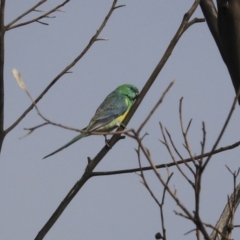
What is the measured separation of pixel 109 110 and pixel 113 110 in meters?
0.05

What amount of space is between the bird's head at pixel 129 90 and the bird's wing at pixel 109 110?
129mm

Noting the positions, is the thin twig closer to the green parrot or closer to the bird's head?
the green parrot

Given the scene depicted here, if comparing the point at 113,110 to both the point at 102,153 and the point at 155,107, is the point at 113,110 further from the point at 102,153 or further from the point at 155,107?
the point at 155,107

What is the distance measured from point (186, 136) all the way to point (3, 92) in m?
0.79

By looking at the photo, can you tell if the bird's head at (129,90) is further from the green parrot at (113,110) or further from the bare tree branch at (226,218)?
the bare tree branch at (226,218)

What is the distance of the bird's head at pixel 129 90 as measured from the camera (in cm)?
809

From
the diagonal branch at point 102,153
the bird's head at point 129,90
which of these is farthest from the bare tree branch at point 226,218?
the bird's head at point 129,90

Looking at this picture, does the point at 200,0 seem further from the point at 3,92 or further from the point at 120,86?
the point at 120,86

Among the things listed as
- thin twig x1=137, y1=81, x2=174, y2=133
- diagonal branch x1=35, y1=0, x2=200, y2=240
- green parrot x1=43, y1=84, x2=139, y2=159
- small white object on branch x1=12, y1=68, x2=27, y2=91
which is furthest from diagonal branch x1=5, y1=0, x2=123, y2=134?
green parrot x1=43, y1=84, x2=139, y2=159

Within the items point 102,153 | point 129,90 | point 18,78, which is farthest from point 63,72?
point 129,90

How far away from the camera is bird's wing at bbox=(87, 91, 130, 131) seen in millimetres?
7043

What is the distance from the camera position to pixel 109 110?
734cm

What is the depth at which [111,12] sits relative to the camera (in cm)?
286

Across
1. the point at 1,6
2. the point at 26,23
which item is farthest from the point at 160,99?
the point at 26,23
